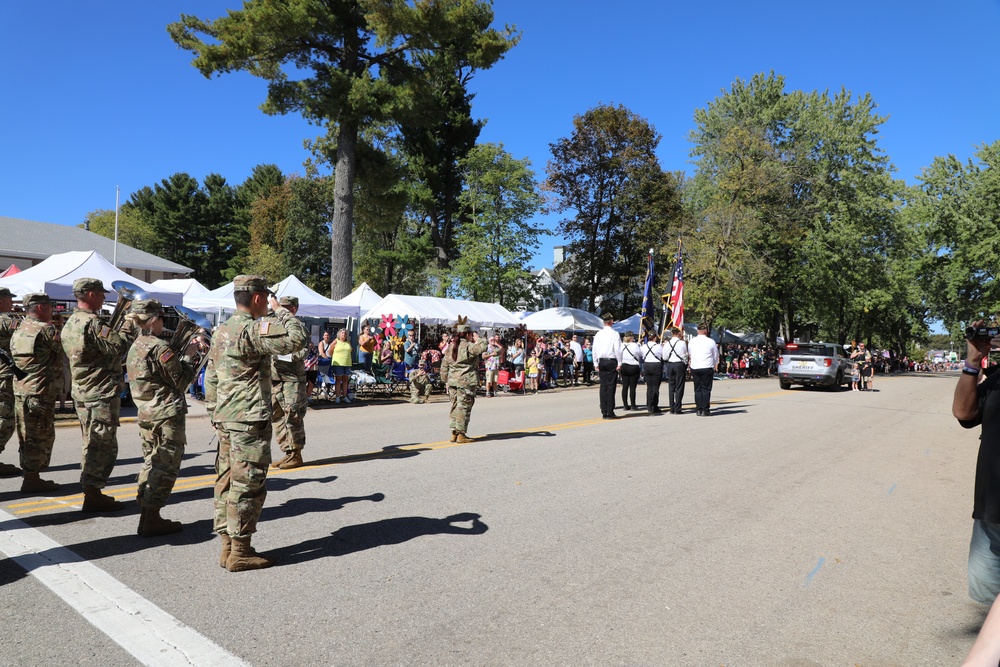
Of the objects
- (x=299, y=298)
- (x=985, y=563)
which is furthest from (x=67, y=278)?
(x=985, y=563)

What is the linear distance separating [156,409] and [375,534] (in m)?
2.00

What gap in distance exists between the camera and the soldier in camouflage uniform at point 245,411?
4.46 metres

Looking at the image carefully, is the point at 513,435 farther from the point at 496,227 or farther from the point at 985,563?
the point at 496,227

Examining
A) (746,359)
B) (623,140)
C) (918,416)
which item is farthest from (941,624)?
(623,140)

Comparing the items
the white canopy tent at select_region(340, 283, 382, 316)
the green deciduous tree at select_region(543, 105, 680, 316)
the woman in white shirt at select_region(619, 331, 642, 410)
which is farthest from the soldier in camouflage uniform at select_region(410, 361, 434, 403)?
the green deciduous tree at select_region(543, 105, 680, 316)

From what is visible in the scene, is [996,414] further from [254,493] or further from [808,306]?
[808,306]

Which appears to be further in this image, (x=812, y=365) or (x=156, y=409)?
(x=812, y=365)

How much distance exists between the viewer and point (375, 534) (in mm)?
5324

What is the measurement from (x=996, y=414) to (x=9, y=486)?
27.0 ft

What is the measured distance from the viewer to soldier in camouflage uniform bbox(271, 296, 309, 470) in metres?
7.91

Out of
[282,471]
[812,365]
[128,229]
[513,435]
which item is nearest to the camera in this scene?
[282,471]

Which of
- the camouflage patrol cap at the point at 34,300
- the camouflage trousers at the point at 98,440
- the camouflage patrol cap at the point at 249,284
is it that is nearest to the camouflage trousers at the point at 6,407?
the camouflage patrol cap at the point at 34,300

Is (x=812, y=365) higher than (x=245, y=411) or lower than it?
higher

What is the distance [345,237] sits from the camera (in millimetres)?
23312
